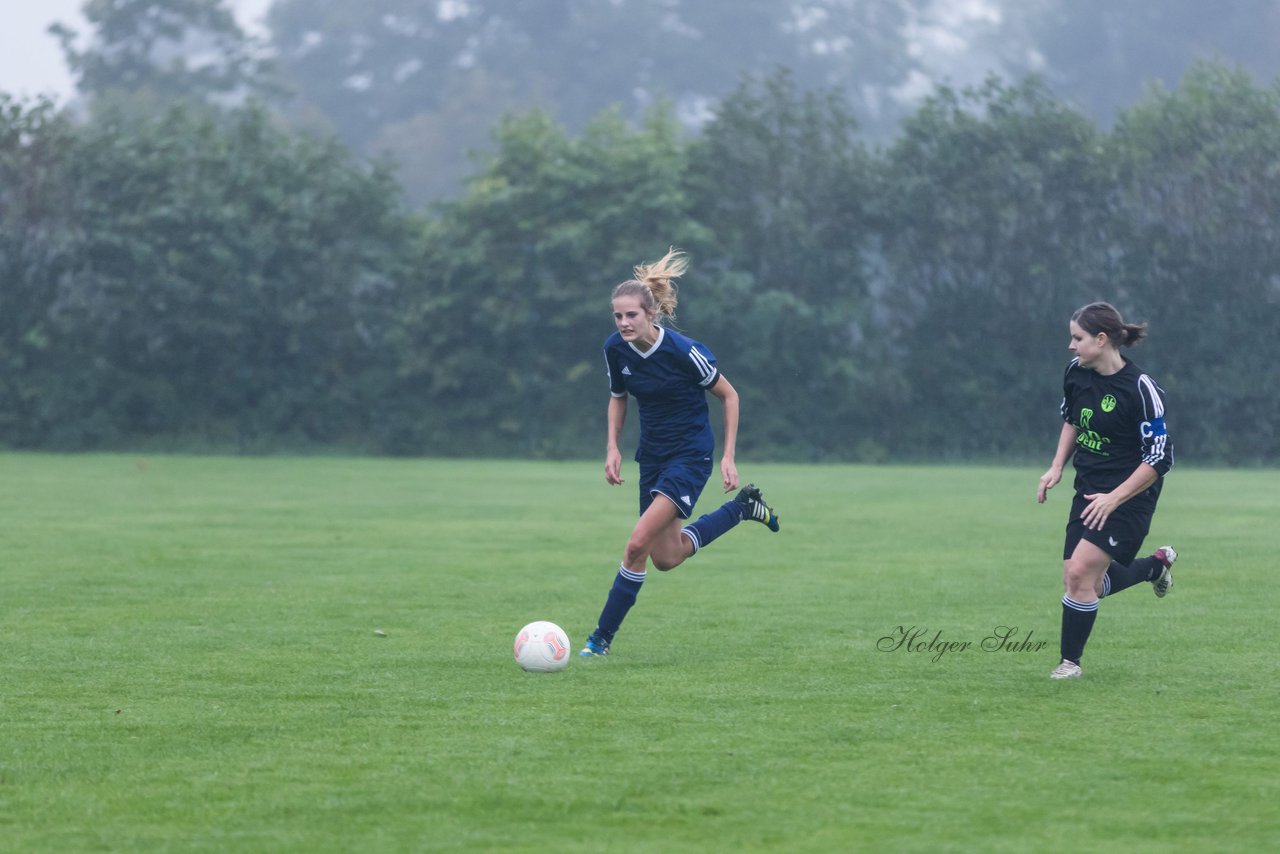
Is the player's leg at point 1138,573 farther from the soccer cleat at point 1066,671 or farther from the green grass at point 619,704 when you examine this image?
the soccer cleat at point 1066,671

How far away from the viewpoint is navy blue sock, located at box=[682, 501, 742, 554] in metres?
8.63

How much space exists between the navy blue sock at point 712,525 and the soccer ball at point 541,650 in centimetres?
122

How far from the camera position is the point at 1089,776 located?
5387 millimetres

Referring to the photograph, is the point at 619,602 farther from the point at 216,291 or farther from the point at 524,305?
the point at 216,291

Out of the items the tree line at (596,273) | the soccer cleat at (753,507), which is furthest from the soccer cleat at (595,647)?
the tree line at (596,273)

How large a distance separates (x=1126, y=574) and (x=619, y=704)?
2.96 meters

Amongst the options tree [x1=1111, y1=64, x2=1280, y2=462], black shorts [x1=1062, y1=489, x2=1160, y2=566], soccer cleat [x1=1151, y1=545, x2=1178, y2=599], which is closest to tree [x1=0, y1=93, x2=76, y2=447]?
tree [x1=1111, y1=64, x2=1280, y2=462]

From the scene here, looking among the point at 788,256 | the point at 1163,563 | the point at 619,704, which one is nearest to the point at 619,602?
the point at 619,704

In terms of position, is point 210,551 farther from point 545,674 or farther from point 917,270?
point 917,270

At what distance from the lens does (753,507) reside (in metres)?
9.09

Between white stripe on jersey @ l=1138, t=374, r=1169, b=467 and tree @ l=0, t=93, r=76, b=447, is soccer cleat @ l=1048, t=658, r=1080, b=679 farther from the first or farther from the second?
tree @ l=0, t=93, r=76, b=447

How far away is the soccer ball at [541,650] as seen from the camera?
7.57 m

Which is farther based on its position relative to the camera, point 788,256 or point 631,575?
point 788,256

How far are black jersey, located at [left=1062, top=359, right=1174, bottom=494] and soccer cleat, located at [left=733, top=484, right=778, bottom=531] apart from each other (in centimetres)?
188
